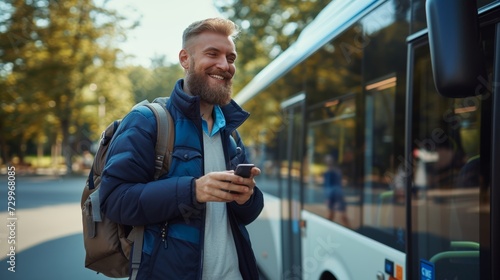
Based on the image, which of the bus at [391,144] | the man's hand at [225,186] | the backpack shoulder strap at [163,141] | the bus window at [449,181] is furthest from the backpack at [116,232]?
the bus window at [449,181]

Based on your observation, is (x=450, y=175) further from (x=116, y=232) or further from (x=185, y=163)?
(x=116, y=232)

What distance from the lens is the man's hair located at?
2.17 m

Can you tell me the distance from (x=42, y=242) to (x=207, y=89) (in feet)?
28.0

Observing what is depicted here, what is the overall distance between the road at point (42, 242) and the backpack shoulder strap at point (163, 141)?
427cm

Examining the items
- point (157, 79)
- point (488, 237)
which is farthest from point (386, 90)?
point (157, 79)

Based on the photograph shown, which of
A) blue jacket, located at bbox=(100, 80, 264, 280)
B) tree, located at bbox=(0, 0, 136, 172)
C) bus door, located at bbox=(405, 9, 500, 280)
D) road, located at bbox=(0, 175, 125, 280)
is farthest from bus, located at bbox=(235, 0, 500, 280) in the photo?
tree, located at bbox=(0, 0, 136, 172)

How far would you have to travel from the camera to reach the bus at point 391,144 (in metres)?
2.08

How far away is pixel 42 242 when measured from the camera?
9633mm

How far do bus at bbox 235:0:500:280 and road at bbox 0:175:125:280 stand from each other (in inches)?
125

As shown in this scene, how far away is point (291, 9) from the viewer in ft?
53.3

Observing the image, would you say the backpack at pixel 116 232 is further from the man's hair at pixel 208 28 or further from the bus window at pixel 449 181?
the bus window at pixel 449 181

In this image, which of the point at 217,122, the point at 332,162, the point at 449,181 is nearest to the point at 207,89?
the point at 217,122

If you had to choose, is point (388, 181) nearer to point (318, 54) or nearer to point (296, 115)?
point (318, 54)

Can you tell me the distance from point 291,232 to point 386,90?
7.59 feet
